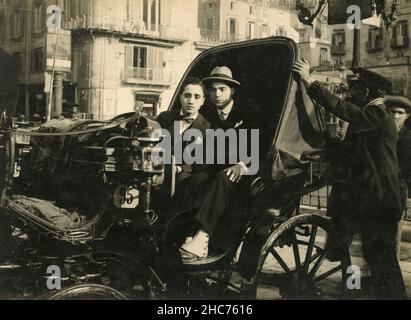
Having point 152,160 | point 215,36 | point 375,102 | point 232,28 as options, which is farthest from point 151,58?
point 375,102

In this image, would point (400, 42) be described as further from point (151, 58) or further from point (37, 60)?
point (37, 60)

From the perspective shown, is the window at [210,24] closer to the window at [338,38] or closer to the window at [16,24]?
the window at [338,38]

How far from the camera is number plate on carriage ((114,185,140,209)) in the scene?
2.82 meters

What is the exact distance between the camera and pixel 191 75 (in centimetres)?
322

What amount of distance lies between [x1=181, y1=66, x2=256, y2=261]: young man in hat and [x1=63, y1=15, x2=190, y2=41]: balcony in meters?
0.47

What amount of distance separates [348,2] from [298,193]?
135 cm

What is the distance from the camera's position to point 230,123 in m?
3.11

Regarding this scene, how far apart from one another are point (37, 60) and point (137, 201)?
1495 millimetres

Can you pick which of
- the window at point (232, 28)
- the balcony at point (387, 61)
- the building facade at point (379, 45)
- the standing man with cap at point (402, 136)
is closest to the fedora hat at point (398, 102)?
the standing man with cap at point (402, 136)

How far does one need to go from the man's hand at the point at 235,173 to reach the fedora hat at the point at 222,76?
0.57 metres

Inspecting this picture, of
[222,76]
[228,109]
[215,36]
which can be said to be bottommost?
[228,109]

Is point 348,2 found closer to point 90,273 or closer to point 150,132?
point 150,132

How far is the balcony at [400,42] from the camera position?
3201mm
